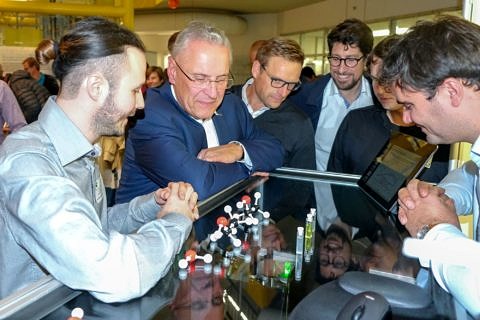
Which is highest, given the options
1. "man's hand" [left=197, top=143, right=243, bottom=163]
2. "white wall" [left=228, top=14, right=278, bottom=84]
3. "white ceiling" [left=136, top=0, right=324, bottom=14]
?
"white ceiling" [left=136, top=0, right=324, bottom=14]

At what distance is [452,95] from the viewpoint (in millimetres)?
1279

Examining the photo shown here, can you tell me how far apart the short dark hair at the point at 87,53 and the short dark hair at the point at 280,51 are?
137 centimetres

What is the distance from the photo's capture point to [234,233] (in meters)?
1.38

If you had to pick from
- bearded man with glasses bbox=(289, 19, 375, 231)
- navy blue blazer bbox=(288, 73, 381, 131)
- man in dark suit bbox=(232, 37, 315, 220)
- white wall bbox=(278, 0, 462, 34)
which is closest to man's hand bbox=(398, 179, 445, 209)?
man in dark suit bbox=(232, 37, 315, 220)

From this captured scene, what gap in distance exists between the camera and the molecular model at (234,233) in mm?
1153

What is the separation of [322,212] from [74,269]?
98 centimetres

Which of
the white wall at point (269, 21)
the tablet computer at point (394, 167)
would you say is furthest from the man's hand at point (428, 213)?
the white wall at point (269, 21)

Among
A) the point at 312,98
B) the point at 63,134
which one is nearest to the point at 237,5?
the point at 312,98

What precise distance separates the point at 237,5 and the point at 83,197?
13.0 meters

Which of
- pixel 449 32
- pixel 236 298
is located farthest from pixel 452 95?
pixel 236 298

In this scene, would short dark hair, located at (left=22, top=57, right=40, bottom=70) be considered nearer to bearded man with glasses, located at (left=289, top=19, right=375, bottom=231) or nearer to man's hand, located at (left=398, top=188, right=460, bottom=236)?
bearded man with glasses, located at (left=289, top=19, right=375, bottom=231)

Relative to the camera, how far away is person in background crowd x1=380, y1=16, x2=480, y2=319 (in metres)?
1.20

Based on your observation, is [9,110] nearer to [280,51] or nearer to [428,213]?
[280,51]

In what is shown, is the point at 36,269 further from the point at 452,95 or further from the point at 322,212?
the point at 452,95
